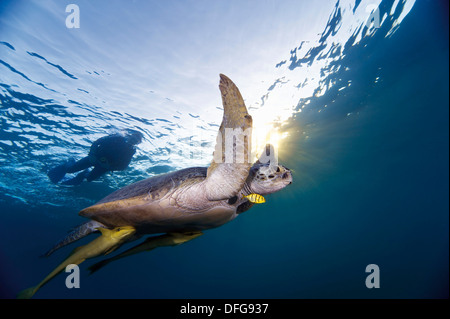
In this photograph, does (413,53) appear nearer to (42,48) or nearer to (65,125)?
(42,48)

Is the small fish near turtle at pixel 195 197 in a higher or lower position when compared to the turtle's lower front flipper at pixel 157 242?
higher

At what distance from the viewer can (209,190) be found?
217 cm

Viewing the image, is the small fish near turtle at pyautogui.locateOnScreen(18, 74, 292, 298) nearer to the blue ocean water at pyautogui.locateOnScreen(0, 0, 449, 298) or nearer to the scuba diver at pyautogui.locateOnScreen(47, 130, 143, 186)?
the blue ocean water at pyautogui.locateOnScreen(0, 0, 449, 298)

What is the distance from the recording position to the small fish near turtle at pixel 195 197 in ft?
5.91

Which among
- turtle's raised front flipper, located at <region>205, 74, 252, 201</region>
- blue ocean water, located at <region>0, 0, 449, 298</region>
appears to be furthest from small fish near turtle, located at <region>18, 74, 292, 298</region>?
blue ocean water, located at <region>0, 0, 449, 298</region>

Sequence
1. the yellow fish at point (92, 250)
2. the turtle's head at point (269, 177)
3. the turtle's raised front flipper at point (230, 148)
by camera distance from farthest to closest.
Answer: the turtle's head at point (269, 177)
the yellow fish at point (92, 250)
the turtle's raised front flipper at point (230, 148)

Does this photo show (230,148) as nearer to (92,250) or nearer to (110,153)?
(92,250)

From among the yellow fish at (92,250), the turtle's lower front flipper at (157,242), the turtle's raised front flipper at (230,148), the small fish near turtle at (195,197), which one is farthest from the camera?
the turtle's lower front flipper at (157,242)

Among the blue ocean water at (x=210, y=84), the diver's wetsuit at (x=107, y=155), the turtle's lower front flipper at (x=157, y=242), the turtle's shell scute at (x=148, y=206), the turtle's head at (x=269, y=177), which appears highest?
the blue ocean water at (x=210, y=84)

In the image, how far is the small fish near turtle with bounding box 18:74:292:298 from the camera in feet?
5.91

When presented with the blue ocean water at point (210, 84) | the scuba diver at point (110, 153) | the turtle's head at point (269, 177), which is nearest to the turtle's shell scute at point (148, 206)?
the turtle's head at point (269, 177)

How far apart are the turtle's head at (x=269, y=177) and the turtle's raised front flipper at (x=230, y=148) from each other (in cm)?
69

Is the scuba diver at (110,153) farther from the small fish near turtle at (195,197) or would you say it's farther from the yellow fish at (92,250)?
the yellow fish at (92,250)

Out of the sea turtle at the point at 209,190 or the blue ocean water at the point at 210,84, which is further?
the blue ocean water at the point at 210,84
